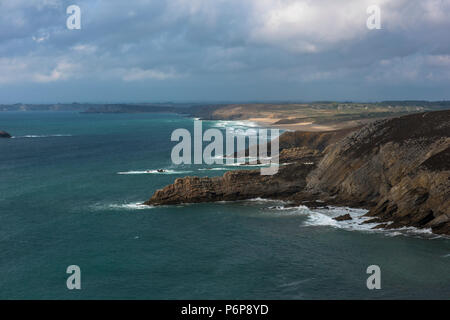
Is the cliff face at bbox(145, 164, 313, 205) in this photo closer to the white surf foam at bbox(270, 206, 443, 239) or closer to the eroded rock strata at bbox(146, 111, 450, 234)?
the eroded rock strata at bbox(146, 111, 450, 234)

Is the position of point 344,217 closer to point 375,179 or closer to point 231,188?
point 375,179

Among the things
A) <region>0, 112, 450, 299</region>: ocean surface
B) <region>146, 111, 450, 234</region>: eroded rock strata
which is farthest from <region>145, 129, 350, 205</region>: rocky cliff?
<region>0, 112, 450, 299</region>: ocean surface

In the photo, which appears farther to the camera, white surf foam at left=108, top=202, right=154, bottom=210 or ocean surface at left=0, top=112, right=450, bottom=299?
white surf foam at left=108, top=202, right=154, bottom=210

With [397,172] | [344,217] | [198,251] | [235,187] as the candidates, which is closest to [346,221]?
[344,217]

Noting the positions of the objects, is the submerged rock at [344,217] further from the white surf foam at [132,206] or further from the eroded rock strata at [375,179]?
the white surf foam at [132,206]

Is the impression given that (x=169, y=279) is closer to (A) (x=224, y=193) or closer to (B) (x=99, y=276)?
(B) (x=99, y=276)

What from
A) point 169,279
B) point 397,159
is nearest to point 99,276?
point 169,279
